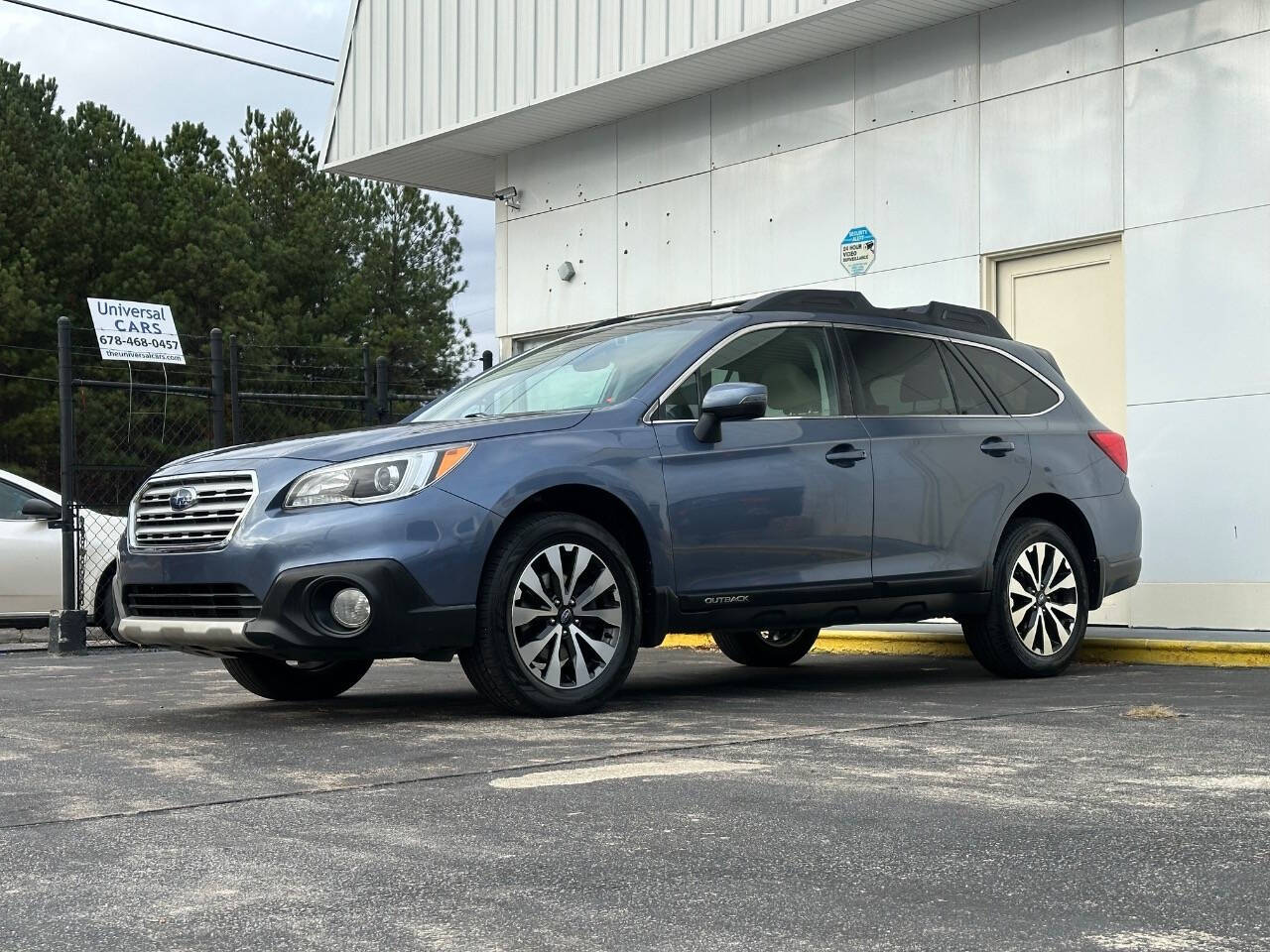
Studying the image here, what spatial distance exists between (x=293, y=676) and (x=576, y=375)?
1.92m

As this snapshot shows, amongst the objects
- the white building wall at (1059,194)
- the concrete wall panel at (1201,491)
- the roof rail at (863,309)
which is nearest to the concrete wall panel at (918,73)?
the white building wall at (1059,194)

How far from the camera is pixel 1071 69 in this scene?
11.9 metres

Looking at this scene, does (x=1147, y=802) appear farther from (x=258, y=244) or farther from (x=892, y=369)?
(x=258, y=244)

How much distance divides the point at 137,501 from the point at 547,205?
10.00 metres

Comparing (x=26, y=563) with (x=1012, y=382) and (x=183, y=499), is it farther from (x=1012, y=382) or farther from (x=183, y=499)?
(x=1012, y=382)

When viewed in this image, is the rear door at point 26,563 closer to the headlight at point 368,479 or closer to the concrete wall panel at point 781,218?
the concrete wall panel at point 781,218

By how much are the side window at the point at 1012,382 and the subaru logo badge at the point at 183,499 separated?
153 inches

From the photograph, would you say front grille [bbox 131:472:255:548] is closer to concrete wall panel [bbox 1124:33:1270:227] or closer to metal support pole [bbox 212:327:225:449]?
metal support pole [bbox 212:327:225:449]

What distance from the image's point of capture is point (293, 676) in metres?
8.01

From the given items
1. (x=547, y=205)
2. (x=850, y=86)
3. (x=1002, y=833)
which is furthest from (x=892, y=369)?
(x=547, y=205)

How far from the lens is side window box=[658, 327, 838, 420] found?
7602 millimetres

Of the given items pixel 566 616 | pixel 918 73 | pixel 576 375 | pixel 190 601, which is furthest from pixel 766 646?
pixel 918 73

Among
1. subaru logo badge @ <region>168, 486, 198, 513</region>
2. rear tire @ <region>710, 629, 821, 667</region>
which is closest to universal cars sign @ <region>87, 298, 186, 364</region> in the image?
rear tire @ <region>710, 629, 821, 667</region>

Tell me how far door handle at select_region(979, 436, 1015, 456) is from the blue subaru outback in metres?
0.02
